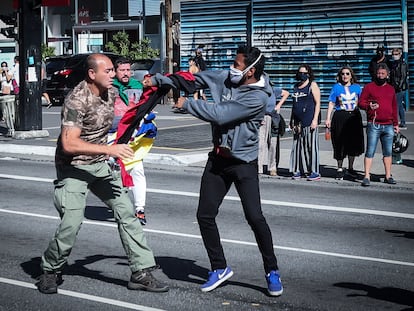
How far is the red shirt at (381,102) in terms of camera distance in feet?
45.1

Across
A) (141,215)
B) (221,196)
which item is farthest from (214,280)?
(141,215)

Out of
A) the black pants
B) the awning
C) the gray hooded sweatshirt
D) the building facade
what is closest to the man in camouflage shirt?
the black pants

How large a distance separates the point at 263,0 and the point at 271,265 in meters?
23.3

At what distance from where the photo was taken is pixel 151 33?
3878cm

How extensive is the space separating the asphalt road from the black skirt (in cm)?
68

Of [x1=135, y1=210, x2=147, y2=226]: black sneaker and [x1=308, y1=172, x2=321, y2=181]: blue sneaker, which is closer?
[x1=135, y1=210, x2=147, y2=226]: black sneaker

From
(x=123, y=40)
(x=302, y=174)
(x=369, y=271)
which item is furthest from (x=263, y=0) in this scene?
(x=369, y=271)

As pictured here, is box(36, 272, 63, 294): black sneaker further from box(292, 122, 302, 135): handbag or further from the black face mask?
box(292, 122, 302, 135): handbag

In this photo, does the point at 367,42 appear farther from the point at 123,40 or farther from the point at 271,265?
the point at 271,265

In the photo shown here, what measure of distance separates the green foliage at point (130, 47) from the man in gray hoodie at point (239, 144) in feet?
93.3

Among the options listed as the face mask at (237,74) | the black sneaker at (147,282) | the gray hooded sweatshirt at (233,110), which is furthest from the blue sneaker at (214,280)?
the face mask at (237,74)

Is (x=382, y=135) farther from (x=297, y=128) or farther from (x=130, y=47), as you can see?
(x=130, y=47)

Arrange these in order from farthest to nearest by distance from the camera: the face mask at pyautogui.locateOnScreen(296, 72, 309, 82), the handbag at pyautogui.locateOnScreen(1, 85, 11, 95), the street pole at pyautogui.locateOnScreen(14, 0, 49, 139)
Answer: the handbag at pyautogui.locateOnScreen(1, 85, 11, 95), the street pole at pyautogui.locateOnScreen(14, 0, 49, 139), the face mask at pyautogui.locateOnScreen(296, 72, 309, 82)

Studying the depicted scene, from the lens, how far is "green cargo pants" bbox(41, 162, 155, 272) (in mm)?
7523
